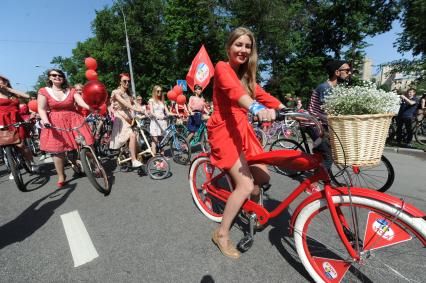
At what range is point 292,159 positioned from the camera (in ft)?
5.89

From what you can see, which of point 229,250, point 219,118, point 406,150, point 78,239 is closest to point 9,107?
point 78,239

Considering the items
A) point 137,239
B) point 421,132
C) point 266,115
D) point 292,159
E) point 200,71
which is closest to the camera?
point 266,115

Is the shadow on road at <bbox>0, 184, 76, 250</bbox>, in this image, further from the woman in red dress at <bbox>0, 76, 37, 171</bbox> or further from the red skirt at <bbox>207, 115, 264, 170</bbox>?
the red skirt at <bbox>207, 115, 264, 170</bbox>

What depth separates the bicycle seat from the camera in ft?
5.73

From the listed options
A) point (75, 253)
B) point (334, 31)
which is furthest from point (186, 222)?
point (334, 31)

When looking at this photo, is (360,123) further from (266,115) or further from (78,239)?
(78,239)

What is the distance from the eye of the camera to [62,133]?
4.09 m

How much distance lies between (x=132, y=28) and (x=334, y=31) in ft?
67.0

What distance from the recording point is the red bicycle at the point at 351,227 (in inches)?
58.5

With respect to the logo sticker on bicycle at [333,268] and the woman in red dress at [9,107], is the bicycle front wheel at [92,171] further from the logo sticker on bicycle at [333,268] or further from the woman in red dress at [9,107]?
the logo sticker on bicycle at [333,268]

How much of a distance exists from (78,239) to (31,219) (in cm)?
103

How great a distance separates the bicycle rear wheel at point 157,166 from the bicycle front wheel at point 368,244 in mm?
3027

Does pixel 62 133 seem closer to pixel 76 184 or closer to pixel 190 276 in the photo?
pixel 76 184

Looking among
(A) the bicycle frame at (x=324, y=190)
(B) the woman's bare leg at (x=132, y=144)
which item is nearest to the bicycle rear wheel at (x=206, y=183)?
(A) the bicycle frame at (x=324, y=190)
